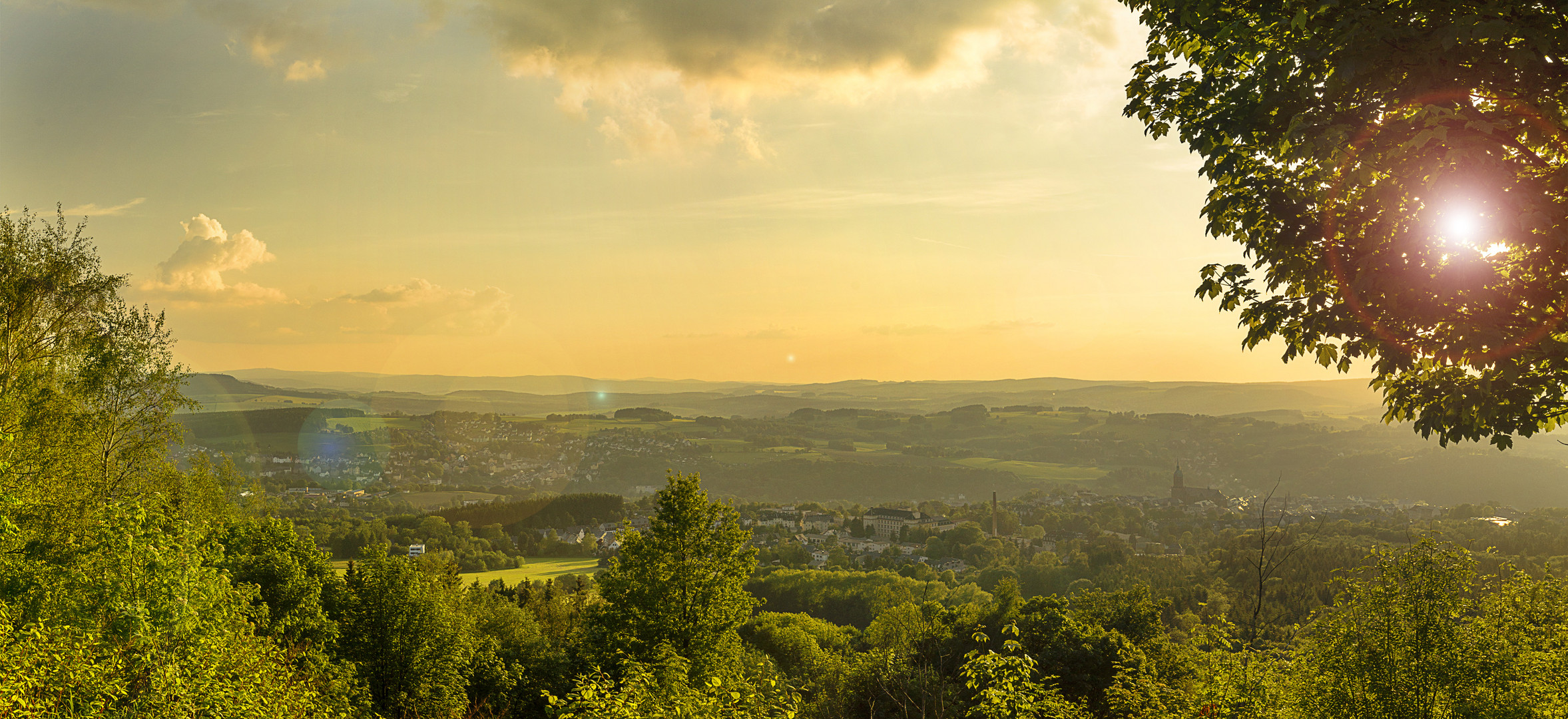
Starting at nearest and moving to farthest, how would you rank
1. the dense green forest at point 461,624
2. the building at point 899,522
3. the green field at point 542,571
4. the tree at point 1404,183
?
the tree at point 1404,183
the dense green forest at point 461,624
the green field at point 542,571
the building at point 899,522

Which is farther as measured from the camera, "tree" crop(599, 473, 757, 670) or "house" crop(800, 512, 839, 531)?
"house" crop(800, 512, 839, 531)

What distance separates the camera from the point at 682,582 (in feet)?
69.6

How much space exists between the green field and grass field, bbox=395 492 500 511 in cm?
4328

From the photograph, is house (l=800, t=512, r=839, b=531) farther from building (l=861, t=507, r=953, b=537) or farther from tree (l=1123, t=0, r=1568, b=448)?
tree (l=1123, t=0, r=1568, b=448)

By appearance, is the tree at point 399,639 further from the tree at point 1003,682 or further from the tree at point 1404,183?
the tree at point 1404,183

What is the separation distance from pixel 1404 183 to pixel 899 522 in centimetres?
14644

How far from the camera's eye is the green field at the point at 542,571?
7862cm

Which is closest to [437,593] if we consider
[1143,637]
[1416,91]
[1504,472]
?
[1416,91]

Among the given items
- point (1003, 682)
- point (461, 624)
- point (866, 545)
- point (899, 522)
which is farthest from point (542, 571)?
point (1003, 682)

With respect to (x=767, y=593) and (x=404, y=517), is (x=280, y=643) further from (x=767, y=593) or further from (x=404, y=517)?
(x=404, y=517)

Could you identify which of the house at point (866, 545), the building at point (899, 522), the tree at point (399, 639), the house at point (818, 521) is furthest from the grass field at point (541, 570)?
the building at point (899, 522)

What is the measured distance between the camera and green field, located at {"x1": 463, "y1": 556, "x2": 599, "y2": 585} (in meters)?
78.6

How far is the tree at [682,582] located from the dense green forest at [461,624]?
64 millimetres

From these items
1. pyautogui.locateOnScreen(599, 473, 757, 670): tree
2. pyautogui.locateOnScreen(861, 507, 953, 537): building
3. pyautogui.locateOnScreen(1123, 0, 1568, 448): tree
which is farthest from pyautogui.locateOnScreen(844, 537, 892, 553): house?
pyautogui.locateOnScreen(1123, 0, 1568, 448): tree
